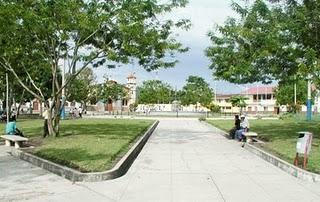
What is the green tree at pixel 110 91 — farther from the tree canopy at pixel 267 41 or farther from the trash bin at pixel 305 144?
the trash bin at pixel 305 144

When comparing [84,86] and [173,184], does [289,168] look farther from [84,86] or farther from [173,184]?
[84,86]

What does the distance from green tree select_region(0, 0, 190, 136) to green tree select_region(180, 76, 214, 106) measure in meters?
84.9

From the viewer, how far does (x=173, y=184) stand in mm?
12109

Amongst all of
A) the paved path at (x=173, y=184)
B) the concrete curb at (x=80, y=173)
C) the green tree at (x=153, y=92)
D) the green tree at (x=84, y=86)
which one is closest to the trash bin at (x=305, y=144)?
the paved path at (x=173, y=184)

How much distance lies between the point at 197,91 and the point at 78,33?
90.0 m

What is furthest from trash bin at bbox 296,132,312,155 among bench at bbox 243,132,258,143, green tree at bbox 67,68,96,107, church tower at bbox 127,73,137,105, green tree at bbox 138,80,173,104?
church tower at bbox 127,73,137,105

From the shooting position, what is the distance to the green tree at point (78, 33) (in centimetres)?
2186

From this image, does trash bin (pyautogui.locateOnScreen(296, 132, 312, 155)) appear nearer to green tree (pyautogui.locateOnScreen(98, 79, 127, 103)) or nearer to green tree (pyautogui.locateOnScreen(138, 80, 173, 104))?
green tree (pyautogui.locateOnScreen(98, 79, 127, 103))

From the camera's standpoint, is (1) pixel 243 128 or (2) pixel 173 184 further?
(1) pixel 243 128

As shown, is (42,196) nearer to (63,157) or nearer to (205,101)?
(63,157)

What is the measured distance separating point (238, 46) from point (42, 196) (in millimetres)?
15069

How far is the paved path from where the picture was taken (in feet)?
34.7

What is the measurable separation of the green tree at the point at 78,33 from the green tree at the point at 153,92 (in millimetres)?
91251

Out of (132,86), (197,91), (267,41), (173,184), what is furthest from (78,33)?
(132,86)
